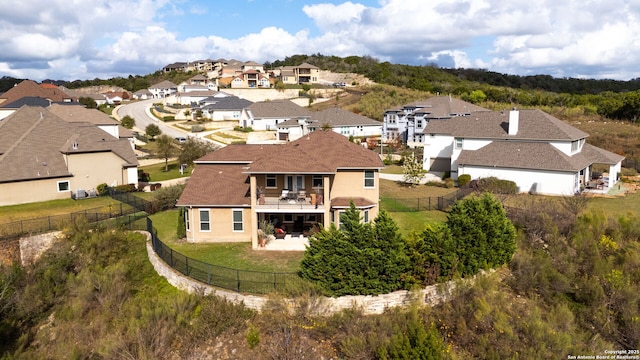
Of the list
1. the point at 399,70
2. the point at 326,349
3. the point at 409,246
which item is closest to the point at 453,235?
the point at 409,246

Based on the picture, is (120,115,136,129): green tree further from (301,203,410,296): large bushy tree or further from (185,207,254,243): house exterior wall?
(301,203,410,296): large bushy tree

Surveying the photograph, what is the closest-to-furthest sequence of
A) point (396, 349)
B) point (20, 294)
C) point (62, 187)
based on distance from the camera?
point (396, 349) → point (20, 294) → point (62, 187)

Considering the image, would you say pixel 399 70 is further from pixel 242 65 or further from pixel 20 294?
pixel 20 294

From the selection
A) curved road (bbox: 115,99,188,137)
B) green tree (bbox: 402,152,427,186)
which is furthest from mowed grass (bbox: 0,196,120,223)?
curved road (bbox: 115,99,188,137)

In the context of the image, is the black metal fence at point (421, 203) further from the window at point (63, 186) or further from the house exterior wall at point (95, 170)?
the window at point (63, 186)

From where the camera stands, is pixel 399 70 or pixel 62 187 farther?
pixel 399 70

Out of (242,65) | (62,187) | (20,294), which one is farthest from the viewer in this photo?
(242,65)

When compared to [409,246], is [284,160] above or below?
above
